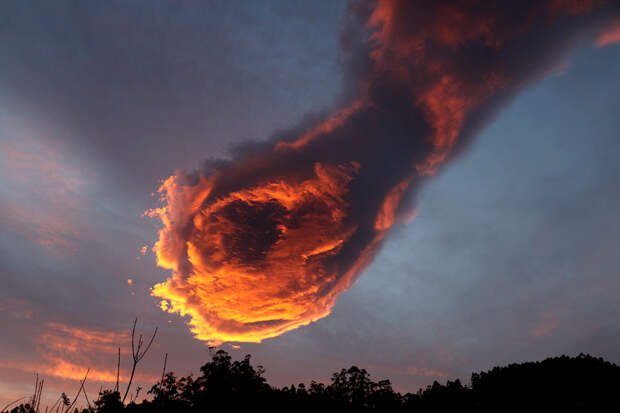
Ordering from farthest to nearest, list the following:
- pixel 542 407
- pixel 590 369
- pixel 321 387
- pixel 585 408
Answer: pixel 321 387
pixel 590 369
pixel 542 407
pixel 585 408

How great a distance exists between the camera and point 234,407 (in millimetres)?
50969

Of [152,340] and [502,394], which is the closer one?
[152,340]

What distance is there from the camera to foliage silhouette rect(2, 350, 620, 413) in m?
45.3

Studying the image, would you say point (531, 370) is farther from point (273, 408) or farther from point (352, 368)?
point (273, 408)

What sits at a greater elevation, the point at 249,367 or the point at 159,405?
the point at 249,367

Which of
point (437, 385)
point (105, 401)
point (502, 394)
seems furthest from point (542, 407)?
point (105, 401)

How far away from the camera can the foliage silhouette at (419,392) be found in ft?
149

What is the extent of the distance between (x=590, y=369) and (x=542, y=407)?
25.0 metres

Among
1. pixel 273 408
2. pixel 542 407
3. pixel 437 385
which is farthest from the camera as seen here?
pixel 437 385

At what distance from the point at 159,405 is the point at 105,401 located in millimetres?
26746

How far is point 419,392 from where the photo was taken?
70375 millimetres

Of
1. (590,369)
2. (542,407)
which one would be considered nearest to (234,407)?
(542,407)

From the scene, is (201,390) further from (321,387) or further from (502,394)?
(502,394)

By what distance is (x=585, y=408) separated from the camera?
37.7 metres
